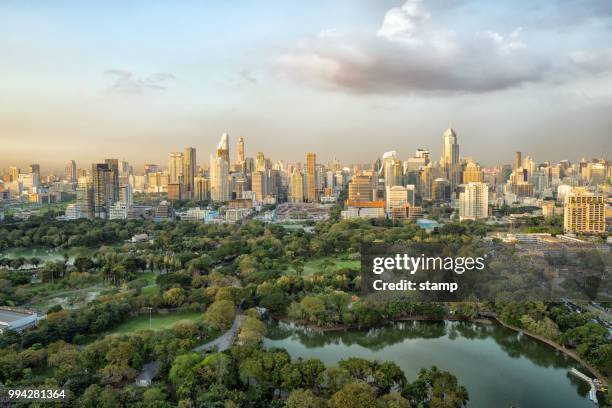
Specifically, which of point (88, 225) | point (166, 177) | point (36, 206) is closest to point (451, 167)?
point (166, 177)

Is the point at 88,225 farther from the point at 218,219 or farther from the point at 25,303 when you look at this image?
the point at 25,303

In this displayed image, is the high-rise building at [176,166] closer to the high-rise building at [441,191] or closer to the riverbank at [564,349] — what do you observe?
the high-rise building at [441,191]

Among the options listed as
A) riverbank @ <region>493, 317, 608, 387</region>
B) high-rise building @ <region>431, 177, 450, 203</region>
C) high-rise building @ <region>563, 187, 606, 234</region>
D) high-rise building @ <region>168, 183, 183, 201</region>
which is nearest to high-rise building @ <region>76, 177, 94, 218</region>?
high-rise building @ <region>168, 183, 183, 201</region>

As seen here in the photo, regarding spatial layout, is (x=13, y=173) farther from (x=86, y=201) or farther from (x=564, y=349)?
(x=564, y=349)

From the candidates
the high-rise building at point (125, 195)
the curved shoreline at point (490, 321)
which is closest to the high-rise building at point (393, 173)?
the high-rise building at point (125, 195)

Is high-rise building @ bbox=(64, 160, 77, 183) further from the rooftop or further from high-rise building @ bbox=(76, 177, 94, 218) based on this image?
the rooftop

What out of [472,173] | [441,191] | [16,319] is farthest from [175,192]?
[16,319]

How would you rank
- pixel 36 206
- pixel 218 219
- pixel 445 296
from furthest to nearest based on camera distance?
pixel 36 206 → pixel 218 219 → pixel 445 296
